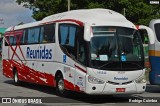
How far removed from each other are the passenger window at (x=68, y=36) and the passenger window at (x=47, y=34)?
2.41ft

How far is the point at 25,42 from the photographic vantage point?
68.8 feet

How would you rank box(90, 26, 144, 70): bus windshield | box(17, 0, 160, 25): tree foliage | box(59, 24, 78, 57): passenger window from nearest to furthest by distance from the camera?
1. box(90, 26, 144, 70): bus windshield
2. box(59, 24, 78, 57): passenger window
3. box(17, 0, 160, 25): tree foliage

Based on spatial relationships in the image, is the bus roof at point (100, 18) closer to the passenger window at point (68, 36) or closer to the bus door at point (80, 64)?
the passenger window at point (68, 36)

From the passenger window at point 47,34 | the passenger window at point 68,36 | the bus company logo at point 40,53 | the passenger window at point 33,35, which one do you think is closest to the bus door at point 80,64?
the passenger window at point 68,36

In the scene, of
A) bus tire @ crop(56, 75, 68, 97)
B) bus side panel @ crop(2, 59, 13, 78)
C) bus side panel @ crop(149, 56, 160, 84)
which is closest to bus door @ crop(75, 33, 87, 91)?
bus tire @ crop(56, 75, 68, 97)

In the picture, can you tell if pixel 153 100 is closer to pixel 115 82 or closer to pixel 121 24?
pixel 115 82

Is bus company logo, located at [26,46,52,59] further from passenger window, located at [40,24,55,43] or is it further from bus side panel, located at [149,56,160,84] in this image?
bus side panel, located at [149,56,160,84]

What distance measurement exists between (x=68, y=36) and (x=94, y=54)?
192 cm

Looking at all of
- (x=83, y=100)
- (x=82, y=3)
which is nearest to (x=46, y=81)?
(x=83, y=100)

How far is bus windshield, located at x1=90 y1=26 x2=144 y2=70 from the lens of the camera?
573 inches

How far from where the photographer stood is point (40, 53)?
1889cm

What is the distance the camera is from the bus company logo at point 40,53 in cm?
1805

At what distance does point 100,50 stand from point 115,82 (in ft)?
3.86

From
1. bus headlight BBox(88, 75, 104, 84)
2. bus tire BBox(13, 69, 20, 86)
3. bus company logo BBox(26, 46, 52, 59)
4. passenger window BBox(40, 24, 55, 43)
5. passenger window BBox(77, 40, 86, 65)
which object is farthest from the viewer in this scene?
bus tire BBox(13, 69, 20, 86)
